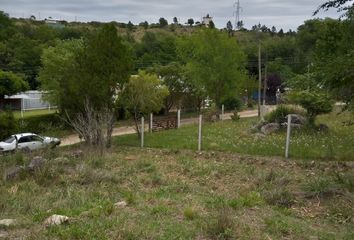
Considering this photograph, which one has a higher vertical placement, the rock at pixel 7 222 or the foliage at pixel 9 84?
the foliage at pixel 9 84

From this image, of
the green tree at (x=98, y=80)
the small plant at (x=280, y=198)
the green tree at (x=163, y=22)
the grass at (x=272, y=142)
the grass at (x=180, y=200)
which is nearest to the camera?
the grass at (x=180, y=200)

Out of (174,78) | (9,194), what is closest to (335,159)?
(9,194)

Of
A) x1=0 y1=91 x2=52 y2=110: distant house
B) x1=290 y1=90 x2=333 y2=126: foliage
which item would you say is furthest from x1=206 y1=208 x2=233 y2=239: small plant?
x1=0 y1=91 x2=52 y2=110: distant house

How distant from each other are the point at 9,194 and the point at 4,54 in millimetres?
59444

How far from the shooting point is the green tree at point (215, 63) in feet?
128

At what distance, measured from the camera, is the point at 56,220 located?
316 inches

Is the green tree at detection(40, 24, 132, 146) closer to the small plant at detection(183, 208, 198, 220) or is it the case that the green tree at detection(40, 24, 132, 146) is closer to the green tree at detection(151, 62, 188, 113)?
the small plant at detection(183, 208, 198, 220)

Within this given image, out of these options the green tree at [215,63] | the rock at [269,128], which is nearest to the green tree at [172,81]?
the green tree at [215,63]

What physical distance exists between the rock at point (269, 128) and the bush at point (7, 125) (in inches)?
589

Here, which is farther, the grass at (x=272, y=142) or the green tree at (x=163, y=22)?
the green tree at (x=163, y=22)

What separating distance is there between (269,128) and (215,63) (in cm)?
1571

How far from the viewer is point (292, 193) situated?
1073cm

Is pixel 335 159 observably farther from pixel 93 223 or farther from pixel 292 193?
pixel 93 223

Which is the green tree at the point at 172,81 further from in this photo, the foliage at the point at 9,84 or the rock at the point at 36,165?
the rock at the point at 36,165
